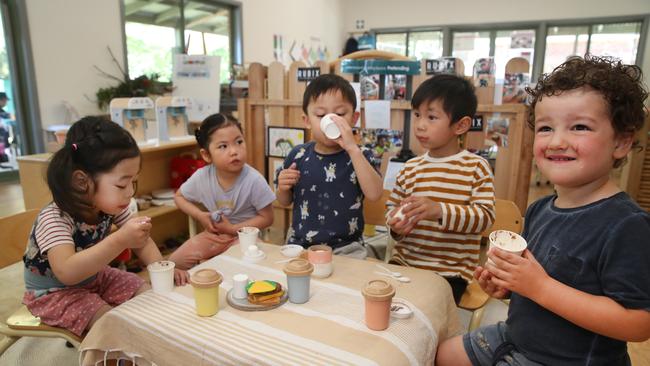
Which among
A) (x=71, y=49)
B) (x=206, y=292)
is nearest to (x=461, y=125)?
(x=206, y=292)

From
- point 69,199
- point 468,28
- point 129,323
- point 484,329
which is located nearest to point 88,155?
point 69,199

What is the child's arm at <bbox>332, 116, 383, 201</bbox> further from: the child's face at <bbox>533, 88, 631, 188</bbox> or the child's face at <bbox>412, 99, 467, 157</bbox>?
the child's face at <bbox>533, 88, 631, 188</bbox>

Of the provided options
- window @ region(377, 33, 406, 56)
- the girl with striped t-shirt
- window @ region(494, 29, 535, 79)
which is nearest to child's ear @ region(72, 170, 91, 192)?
the girl with striped t-shirt

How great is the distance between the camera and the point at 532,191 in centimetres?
592

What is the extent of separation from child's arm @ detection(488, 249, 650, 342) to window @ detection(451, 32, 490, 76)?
9540 mm

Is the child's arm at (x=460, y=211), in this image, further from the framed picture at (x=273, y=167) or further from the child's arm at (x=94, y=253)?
the framed picture at (x=273, y=167)

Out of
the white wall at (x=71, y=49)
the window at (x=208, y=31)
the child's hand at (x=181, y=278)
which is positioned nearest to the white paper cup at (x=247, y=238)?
the child's hand at (x=181, y=278)

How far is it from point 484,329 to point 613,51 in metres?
9.82

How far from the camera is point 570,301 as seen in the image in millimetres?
944

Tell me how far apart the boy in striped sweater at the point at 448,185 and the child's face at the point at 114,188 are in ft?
3.23

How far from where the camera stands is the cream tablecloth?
0.91 metres

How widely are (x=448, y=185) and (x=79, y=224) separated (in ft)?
4.66

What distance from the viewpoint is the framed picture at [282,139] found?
320 cm

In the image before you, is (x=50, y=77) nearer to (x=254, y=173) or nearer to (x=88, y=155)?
(x=254, y=173)
